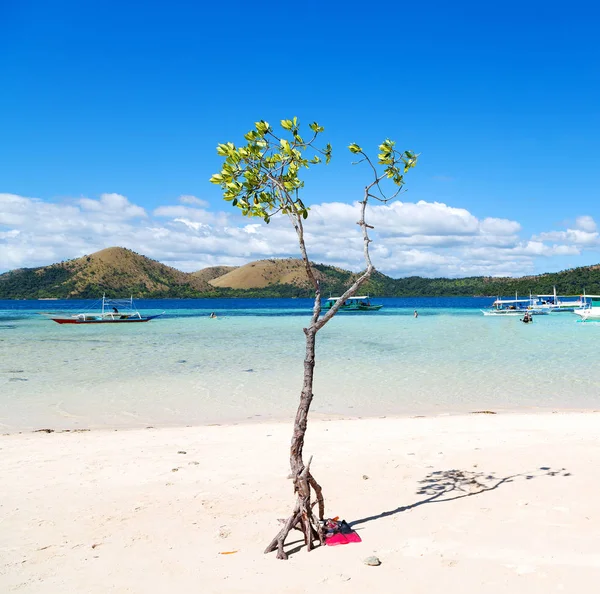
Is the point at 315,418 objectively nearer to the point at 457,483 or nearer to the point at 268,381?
the point at 268,381

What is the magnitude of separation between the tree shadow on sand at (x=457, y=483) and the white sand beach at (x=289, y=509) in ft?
0.09

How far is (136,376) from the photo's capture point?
23891 millimetres

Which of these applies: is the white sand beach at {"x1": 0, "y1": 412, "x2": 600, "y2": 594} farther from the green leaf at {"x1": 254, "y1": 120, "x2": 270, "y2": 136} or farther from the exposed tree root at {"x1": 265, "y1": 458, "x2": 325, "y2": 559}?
the green leaf at {"x1": 254, "y1": 120, "x2": 270, "y2": 136}

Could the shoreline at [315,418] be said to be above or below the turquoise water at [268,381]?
above

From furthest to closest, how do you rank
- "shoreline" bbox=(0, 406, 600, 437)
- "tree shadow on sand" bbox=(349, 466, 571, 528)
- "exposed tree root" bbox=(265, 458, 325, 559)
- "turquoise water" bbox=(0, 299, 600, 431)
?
1. "turquoise water" bbox=(0, 299, 600, 431)
2. "shoreline" bbox=(0, 406, 600, 437)
3. "tree shadow on sand" bbox=(349, 466, 571, 528)
4. "exposed tree root" bbox=(265, 458, 325, 559)

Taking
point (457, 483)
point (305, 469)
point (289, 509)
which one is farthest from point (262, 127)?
point (457, 483)

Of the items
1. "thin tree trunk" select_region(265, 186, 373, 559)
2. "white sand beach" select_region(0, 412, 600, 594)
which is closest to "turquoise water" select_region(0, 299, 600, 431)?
"white sand beach" select_region(0, 412, 600, 594)

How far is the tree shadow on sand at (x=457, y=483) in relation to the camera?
23.6 ft

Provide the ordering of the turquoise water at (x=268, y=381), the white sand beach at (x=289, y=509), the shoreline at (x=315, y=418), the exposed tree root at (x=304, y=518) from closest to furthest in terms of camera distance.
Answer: the white sand beach at (x=289, y=509)
the exposed tree root at (x=304, y=518)
the shoreline at (x=315, y=418)
the turquoise water at (x=268, y=381)

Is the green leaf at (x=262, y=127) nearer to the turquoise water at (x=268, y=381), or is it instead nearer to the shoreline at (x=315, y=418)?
the shoreline at (x=315, y=418)

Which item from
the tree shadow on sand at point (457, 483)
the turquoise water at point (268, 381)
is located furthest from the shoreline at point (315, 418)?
the tree shadow on sand at point (457, 483)

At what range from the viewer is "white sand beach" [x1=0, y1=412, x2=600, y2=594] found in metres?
5.11

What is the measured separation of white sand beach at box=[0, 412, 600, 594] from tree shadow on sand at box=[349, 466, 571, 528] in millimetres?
28

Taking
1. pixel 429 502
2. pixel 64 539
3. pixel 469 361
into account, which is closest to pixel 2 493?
pixel 64 539
